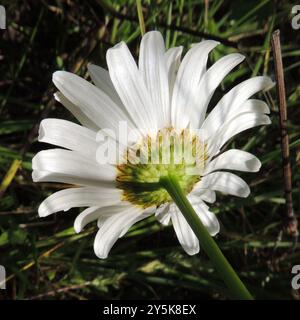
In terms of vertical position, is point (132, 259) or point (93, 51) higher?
point (93, 51)

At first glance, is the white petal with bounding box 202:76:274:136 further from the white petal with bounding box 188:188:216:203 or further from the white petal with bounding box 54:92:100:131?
the white petal with bounding box 54:92:100:131

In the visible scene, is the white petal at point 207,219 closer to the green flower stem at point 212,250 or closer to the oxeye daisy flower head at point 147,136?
the oxeye daisy flower head at point 147,136

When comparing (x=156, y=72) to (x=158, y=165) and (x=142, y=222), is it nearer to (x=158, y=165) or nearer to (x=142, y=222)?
(x=158, y=165)

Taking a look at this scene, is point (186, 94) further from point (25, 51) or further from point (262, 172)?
point (25, 51)

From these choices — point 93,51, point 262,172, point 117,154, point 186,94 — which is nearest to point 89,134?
point 117,154

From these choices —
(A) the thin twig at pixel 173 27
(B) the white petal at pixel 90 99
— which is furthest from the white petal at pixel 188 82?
(A) the thin twig at pixel 173 27

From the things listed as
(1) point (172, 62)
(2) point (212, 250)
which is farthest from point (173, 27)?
(2) point (212, 250)

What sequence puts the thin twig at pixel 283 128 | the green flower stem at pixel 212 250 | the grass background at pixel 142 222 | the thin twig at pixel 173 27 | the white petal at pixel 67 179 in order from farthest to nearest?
the grass background at pixel 142 222 < the thin twig at pixel 173 27 < the thin twig at pixel 283 128 < the white petal at pixel 67 179 < the green flower stem at pixel 212 250
